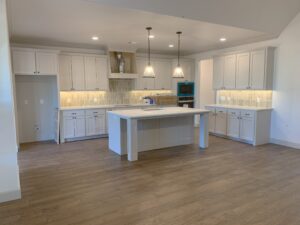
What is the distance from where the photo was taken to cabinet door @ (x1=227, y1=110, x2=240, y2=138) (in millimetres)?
5910

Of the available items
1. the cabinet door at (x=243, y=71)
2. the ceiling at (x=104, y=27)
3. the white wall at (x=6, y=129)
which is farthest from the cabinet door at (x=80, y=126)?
the cabinet door at (x=243, y=71)

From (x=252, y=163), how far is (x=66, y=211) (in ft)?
11.0

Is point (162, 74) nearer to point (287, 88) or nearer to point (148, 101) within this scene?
point (148, 101)

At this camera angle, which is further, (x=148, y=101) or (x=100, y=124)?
(x=148, y=101)

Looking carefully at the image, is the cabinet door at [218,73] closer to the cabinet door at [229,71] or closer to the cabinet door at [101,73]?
the cabinet door at [229,71]

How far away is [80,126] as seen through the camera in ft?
20.1

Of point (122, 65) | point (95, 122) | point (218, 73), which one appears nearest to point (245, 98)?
point (218, 73)

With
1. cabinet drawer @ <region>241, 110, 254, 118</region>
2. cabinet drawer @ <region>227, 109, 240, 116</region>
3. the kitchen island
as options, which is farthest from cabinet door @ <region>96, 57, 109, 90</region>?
cabinet drawer @ <region>241, 110, 254, 118</region>

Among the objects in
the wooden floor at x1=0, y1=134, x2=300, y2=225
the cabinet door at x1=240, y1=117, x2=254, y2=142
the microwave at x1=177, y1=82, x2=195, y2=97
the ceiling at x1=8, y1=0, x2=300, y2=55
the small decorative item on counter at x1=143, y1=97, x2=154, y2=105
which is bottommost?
the wooden floor at x1=0, y1=134, x2=300, y2=225

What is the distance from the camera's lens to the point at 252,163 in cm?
423

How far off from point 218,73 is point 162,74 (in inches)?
75.4

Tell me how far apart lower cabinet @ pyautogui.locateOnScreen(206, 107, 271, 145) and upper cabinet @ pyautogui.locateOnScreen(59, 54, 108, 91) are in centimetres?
358

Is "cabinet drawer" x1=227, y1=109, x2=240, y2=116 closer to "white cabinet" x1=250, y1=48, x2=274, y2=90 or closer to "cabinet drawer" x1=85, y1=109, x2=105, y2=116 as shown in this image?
"white cabinet" x1=250, y1=48, x2=274, y2=90

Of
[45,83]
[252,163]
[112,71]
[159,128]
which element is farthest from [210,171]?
[45,83]
